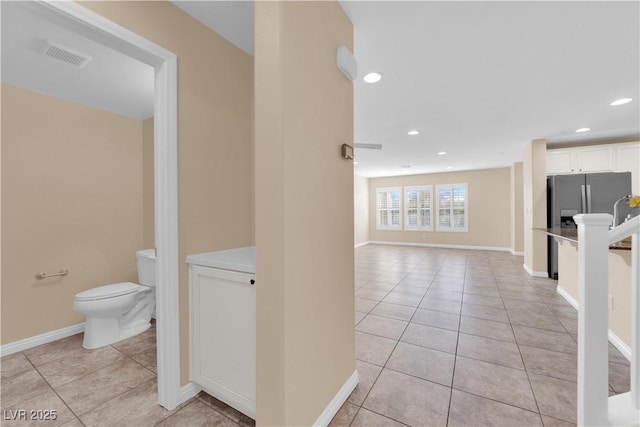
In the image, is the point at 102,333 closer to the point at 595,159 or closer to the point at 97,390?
the point at 97,390

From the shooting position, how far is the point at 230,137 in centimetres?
190

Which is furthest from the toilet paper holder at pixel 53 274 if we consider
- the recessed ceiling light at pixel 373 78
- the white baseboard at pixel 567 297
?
the white baseboard at pixel 567 297

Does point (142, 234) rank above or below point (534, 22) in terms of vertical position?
below

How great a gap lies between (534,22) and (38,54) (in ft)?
11.7

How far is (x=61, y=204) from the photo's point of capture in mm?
2516

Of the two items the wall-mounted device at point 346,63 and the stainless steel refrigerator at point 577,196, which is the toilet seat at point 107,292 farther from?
the stainless steel refrigerator at point 577,196

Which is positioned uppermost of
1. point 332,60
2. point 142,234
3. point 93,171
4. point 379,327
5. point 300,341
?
point 332,60

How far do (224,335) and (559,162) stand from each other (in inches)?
236

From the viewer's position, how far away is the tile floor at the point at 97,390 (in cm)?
143

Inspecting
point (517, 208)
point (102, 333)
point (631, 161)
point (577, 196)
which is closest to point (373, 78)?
point (102, 333)

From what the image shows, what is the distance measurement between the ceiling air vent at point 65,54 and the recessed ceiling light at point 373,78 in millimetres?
2289

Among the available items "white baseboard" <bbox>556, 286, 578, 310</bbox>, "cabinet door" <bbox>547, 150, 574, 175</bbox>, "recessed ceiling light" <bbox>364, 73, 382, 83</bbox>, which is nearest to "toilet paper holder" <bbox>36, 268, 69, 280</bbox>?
"recessed ceiling light" <bbox>364, 73, 382, 83</bbox>

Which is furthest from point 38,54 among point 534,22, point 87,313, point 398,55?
point 534,22

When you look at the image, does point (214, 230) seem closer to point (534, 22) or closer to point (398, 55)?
point (398, 55)
